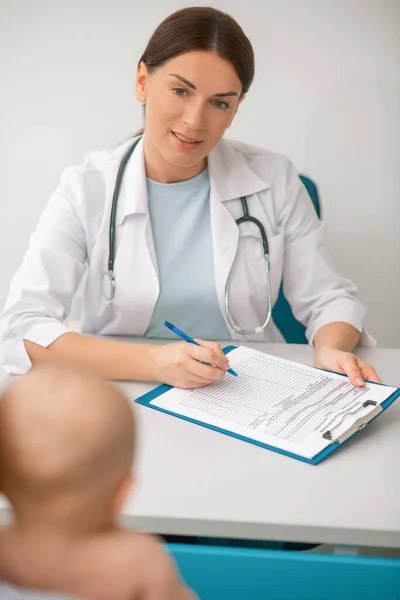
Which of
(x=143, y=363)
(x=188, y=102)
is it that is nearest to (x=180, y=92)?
(x=188, y=102)

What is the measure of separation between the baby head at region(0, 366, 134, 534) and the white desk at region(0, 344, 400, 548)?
0.98 ft

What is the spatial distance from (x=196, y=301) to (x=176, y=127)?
384 millimetres

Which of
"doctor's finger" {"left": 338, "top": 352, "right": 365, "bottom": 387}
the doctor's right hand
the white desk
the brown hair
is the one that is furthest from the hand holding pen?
the brown hair

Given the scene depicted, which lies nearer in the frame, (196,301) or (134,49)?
(196,301)

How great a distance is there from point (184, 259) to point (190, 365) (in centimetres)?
46

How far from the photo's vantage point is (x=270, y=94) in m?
2.25

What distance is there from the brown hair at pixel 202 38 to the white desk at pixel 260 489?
0.73 metres

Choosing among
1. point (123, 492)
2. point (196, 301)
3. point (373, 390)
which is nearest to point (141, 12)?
point (196, 301)

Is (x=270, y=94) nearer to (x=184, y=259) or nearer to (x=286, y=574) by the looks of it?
(x=184, y=259)

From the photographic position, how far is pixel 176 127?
1.50 meters

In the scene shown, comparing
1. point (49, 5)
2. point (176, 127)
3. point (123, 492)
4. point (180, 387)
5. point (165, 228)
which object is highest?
point (49, 5)

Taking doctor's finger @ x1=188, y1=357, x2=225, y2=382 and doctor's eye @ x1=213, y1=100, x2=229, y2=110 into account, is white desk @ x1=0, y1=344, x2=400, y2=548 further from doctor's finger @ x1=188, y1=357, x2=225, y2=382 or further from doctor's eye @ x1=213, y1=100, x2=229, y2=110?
doctor's eye @ x1=213, y1=100, x2=229, y2=110

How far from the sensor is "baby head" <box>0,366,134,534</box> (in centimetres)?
49

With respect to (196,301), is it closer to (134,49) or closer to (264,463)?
(264,463)
